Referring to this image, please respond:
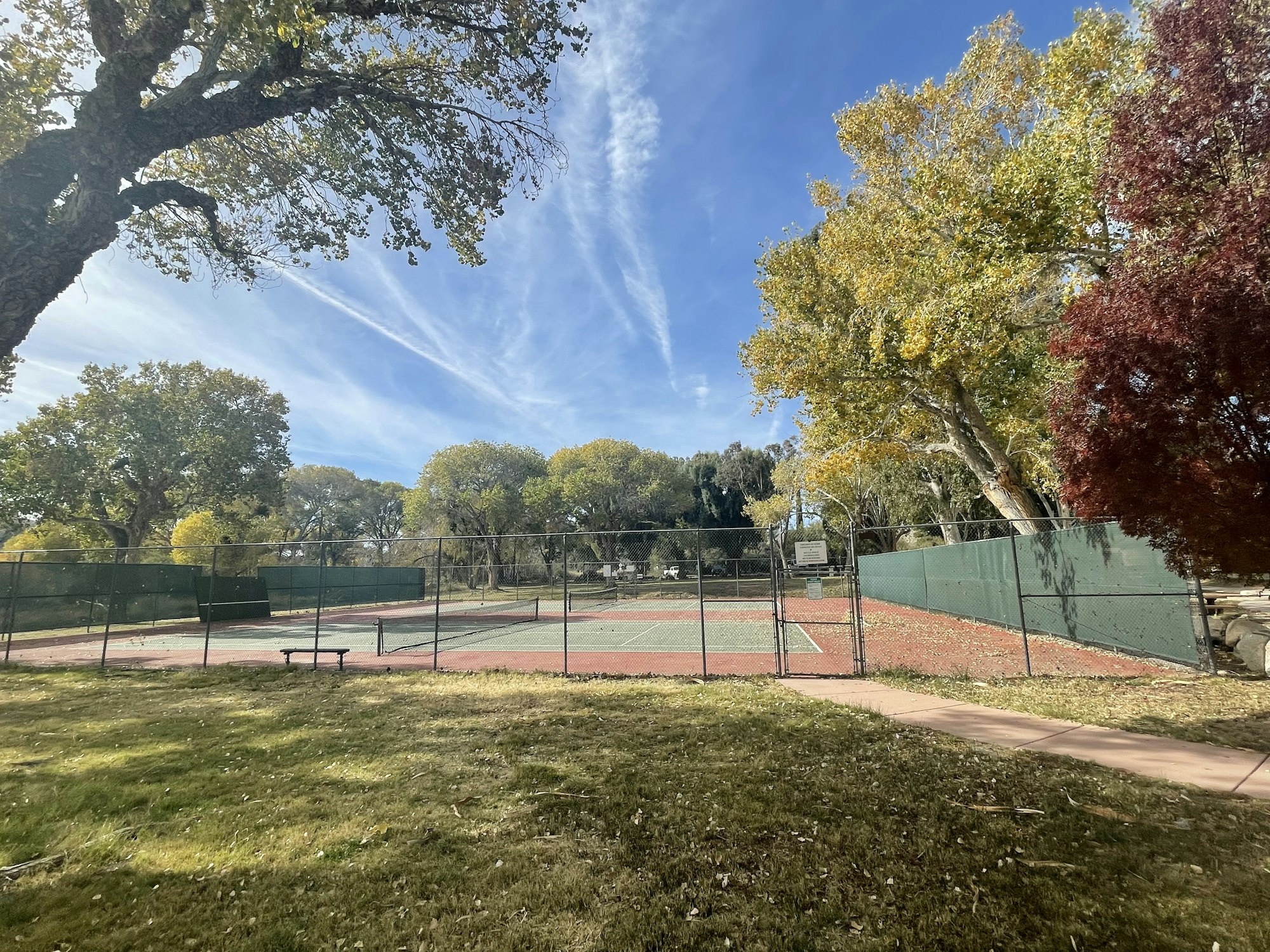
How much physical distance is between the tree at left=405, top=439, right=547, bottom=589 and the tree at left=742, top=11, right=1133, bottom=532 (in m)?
36.1

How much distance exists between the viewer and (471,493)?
4975 cm

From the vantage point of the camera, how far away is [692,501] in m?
55.8

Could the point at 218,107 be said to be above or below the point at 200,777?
above

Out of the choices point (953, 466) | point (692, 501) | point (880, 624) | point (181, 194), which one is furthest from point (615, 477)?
point (181, 194)

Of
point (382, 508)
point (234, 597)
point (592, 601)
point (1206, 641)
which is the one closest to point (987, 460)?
point (1206, 641)

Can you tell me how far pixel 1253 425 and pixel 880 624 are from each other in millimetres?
15523

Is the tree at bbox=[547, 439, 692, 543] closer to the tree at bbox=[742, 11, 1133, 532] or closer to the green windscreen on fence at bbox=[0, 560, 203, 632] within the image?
the green windscreen on fence at bbox=[0, 560, 203, 632]

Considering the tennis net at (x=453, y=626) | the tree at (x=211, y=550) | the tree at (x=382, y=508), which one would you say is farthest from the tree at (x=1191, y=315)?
the tree at (x=382, y=508)

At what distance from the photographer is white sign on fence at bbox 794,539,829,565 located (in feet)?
30.8

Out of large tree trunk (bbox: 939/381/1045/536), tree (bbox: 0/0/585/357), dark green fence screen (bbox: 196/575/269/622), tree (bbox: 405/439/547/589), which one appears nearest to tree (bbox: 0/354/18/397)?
tree (bbox: 0/0/585/357)

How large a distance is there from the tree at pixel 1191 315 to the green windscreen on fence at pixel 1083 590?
315cm

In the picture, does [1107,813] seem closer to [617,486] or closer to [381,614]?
[381,614]

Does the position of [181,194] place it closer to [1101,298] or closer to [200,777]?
[200,777]

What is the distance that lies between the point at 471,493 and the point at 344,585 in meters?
19.5
